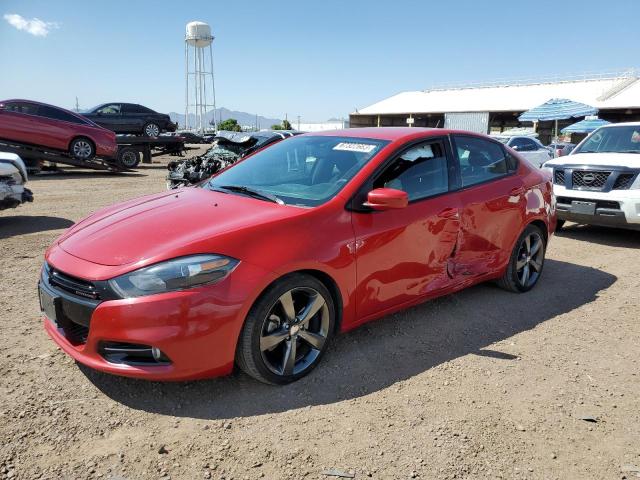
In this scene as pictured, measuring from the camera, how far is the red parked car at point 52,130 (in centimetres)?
1298

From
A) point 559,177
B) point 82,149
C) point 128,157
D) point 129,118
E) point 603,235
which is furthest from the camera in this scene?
point 129,118

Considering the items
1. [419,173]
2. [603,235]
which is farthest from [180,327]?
[603,235]

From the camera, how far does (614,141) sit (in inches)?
308

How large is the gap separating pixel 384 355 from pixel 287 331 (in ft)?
2.79

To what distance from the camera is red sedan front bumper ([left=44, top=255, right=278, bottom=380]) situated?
2578 millimetres

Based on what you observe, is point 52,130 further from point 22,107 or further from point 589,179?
point 589,179

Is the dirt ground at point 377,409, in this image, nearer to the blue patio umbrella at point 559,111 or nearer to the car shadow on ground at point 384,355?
the car shadow on ground at point 384,355

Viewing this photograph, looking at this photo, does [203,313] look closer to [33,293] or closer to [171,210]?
[171,210]

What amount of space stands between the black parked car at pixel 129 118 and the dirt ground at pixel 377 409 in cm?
1736

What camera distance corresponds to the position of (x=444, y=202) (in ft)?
12.7

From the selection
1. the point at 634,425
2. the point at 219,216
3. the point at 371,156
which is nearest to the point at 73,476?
the point at 219,216

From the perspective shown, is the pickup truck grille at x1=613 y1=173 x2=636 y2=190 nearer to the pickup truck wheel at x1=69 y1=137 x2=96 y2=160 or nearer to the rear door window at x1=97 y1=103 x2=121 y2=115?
the pickup truck wheel at x1=69 y1=137 x2=96 y2=160

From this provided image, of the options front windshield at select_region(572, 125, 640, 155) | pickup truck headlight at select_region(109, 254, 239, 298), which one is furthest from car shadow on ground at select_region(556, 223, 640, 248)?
pickup truck headlight at select_region(109, 254, 239, 298)

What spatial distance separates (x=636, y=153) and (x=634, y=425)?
19.1 ft
